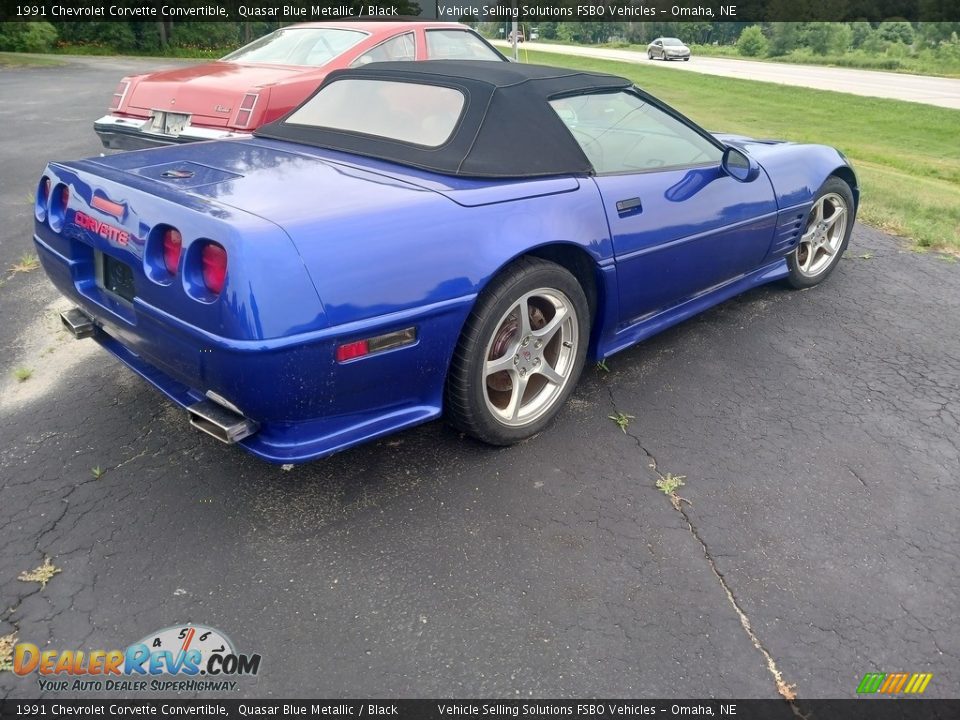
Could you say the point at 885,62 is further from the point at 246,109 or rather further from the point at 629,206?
the point at 629,206

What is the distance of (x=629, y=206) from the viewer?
2.93m

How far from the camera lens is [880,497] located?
8.48ft

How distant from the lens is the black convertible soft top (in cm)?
269

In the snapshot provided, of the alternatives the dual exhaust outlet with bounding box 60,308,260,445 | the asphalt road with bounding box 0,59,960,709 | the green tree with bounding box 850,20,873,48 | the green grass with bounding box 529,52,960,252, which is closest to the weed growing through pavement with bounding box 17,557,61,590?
the asphalt road with bounding box 0,59,960,709

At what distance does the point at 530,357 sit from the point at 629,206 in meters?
0.77

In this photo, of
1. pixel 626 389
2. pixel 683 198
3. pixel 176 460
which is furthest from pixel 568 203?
pixel 176 460

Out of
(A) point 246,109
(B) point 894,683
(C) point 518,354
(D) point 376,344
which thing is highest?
(A) point 246,109

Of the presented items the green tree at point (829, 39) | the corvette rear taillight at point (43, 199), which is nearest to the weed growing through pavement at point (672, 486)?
the corvette rear taillight at point (43, 199)

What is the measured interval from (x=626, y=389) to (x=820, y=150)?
221 cm

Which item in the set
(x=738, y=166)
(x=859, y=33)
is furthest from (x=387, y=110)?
(x=859, y=33)

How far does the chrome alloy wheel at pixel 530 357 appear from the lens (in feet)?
8.73

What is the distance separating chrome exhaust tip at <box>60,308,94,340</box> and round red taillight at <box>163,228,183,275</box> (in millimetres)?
767

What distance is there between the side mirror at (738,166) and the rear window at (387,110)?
1.41 m

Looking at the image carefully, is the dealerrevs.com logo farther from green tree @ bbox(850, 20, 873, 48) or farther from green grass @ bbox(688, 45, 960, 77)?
green tree @ bbox(850, 20, 873, 48)
